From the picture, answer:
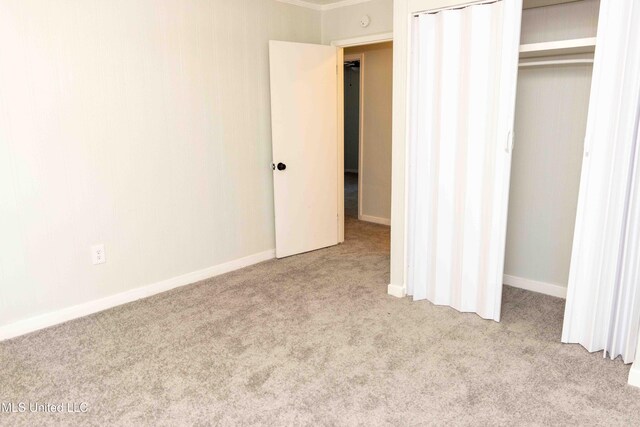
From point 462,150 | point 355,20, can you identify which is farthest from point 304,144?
point 462,150

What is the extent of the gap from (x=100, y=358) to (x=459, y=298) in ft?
7.27

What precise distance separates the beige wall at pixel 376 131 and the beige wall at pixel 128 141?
1507 mm

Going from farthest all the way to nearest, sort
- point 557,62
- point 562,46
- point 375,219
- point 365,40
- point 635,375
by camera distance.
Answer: point 375,219 < point 365,40 < point 557,62 < point 562,46 < point 635,375

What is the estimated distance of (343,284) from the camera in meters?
3.70

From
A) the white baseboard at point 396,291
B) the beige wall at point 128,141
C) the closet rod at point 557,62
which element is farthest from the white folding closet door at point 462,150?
the beige wall at point 128,141

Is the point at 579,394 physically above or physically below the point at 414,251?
below

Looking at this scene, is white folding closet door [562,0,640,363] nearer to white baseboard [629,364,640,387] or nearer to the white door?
white baseboard [629,364,640,387]

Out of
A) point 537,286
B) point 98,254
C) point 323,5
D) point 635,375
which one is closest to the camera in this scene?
point 635,375

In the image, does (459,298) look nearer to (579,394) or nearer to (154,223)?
(579,394)

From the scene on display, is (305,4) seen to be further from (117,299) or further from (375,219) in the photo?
(117,299)

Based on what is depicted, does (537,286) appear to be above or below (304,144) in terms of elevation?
below

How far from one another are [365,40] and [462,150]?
1.82 m

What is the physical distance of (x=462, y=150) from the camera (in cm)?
296

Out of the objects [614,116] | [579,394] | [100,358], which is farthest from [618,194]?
[100,358]
